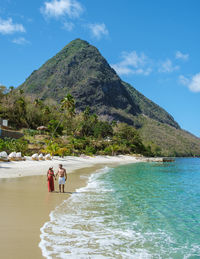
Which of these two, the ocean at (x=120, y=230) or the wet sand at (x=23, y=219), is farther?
the ocean at (x=120, y=230)

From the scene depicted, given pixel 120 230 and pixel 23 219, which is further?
pixel 23 219

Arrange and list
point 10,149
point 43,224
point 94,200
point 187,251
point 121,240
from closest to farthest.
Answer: point 187,251
point 121,240
point 43,224
point 94,200
point 10,149

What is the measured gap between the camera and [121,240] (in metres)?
6.32

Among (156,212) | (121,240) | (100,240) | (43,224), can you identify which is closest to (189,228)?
(156,212)

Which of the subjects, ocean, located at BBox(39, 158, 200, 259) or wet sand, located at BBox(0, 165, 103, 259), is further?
ocean, located at BBox(39, 158, 200, 259)

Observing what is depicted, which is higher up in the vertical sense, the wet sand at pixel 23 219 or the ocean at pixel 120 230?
the wet sand at pixel 23 219

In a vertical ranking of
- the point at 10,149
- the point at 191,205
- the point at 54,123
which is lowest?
the point at 191,205

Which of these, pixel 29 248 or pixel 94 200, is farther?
pixel 94 200

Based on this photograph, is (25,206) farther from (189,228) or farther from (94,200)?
(189,228)

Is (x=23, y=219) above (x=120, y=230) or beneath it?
above

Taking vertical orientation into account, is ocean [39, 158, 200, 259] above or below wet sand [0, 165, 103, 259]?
below

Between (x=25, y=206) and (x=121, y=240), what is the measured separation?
4403 mm

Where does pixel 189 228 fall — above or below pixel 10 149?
below

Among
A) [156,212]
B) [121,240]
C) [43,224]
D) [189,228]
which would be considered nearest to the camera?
[121,240]
